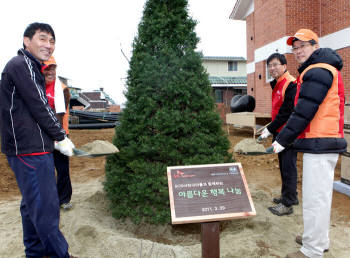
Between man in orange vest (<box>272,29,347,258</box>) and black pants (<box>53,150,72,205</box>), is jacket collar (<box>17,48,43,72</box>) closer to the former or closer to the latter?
black pants (<box>53,150,72,205</box>)

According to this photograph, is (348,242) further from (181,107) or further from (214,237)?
(181,107)

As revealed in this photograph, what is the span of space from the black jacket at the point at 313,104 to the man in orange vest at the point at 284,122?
1.08 meters

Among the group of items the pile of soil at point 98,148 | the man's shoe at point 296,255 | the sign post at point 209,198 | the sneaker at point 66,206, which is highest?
the pile of soil at point 98,148

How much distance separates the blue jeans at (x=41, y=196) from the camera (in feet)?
6.88

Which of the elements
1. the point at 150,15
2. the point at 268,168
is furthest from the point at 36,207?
the point at 268,168

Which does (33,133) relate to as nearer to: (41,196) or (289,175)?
(41,196)

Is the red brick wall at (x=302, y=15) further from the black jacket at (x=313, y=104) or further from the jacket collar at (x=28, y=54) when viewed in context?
the jacket collar at (x=28, y=54)

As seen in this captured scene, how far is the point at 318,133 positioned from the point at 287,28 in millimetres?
10285

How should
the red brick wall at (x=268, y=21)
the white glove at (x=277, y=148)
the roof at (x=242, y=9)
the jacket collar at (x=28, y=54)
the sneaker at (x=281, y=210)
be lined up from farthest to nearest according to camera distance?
the roof at (x=242, y=9)
the red brick wall at (x=268, y=21)
the sneaker at (x=281, y=210)
the white glove at (x=277, y=148)
the jacket collar at (x=28, y=54)

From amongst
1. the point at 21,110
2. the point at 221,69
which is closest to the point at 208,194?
the point at 21,110

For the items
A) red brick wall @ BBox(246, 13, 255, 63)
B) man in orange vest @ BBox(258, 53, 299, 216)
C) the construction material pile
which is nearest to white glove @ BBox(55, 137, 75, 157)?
man in orange vest @ BBox(258, 53, 299, 216)

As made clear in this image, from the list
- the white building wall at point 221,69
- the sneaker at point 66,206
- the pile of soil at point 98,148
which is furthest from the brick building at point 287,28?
the white building wall at point 221,69

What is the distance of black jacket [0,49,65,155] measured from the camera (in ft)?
6.66

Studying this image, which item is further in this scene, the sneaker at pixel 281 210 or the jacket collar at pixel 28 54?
the sneaker at pixel 281 210
